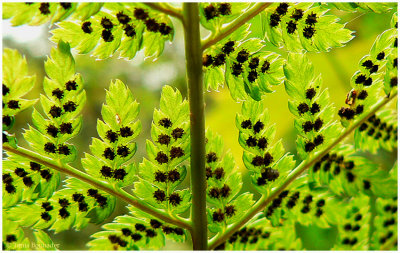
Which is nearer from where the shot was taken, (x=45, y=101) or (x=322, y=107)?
(x=45, y=101)

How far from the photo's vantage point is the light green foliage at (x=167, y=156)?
177 centimetres

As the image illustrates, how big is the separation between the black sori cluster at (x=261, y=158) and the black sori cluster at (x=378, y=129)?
0.68m

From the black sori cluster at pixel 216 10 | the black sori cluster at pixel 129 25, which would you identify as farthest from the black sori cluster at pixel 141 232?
the black sori cluster at pixel 216 10

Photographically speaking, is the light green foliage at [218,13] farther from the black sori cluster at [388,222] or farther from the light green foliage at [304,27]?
the black sori cluster at [388,222]

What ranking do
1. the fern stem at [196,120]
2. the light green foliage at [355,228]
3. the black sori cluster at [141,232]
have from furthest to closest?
the light green foliage at [355,228], the black sori cluster at [141,232], the fern stem at [196,120]

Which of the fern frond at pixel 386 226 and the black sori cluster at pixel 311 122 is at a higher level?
the black sori cluster at pixel 311 122

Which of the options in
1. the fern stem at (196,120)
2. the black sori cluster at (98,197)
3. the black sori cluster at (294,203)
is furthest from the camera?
the black sori cluster at (294,203)

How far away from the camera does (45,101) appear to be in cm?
178

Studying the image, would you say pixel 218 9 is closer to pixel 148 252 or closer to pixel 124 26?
pixel 124 26

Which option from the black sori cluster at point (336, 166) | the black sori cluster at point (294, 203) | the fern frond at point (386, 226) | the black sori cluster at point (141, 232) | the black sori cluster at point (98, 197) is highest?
the black sori cluster at point (336, 166)

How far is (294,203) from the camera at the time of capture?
2.21 m

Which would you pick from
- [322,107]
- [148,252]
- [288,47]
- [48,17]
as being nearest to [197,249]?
[148,252]

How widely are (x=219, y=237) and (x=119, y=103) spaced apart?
0.94 m

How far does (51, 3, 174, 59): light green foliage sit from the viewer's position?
159 centimetres
